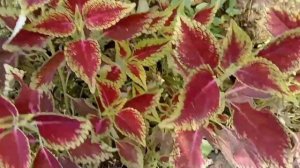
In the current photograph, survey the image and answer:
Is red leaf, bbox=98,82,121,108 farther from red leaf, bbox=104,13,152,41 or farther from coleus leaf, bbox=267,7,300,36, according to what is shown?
coleus leaf, bbox=267,7,300,36

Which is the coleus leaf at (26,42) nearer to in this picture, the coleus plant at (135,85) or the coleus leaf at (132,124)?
the coleus plant at (135,85)

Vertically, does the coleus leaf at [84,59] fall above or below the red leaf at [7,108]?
above

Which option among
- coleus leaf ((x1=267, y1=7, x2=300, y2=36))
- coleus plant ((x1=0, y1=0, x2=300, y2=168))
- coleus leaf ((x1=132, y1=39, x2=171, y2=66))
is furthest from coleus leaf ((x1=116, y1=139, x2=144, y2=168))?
coleus leaf ((x1=267, y1=7, x2=300, y2=36))

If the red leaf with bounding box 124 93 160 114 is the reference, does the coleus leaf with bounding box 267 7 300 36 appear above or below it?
above

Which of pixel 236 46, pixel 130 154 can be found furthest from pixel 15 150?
pixel 236 46

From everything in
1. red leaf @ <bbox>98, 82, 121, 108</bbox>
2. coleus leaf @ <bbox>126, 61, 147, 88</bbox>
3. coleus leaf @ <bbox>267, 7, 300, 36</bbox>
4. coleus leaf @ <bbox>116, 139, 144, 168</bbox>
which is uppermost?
coleus leaf @ <bbox>267, 7, 300, 36</bbox>

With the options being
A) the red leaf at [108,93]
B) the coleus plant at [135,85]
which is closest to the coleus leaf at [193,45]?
the coleus plant at [135,85]
